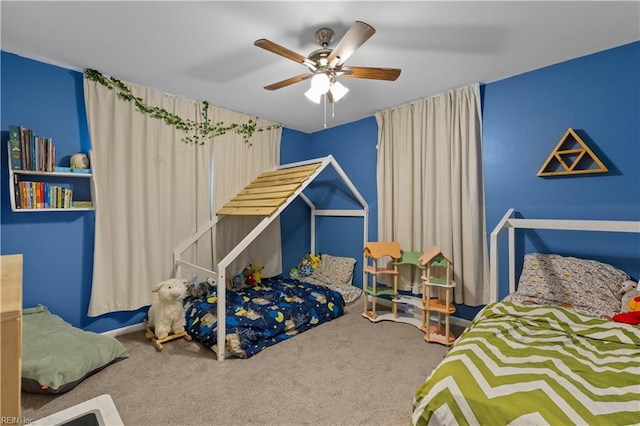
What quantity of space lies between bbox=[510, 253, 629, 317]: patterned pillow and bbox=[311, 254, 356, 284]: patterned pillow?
195 centimetres

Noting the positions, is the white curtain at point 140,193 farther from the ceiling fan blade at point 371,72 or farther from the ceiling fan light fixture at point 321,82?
the ceiling fan blade at point 371,72

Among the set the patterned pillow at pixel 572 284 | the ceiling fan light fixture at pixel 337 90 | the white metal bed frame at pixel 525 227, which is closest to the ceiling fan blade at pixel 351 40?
the ceiling fan light fixture at pixel 337 90

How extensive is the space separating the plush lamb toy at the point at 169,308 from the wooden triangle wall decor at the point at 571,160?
3.21 meters

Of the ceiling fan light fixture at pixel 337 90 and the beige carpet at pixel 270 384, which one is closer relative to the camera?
the beige carpet at pixel 270 384

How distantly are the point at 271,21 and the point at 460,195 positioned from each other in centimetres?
224

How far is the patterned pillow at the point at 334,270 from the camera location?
3.94 meters

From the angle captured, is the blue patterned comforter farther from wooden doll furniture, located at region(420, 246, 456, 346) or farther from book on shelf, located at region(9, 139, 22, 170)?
book on shelf, located at region(9, 139, 22, 170)

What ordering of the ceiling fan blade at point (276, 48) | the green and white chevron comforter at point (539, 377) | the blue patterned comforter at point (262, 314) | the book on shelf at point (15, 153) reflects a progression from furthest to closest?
1. the blue patterned comforter at point (262, 314)
2. the book on shelf at point (15, 153)
3. the ceiling fan blade at point (276, 48)
4. the green and white chevron comforter at point (539, 377)

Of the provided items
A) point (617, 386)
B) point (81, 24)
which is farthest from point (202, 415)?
point (81, 24)

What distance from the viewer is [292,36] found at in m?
2.07

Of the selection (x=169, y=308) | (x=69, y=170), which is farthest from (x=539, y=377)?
(x=69, y=170)

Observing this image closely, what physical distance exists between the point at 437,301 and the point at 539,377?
1757 millimetres

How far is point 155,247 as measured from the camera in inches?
118

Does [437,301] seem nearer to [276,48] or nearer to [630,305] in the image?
[630,305]
